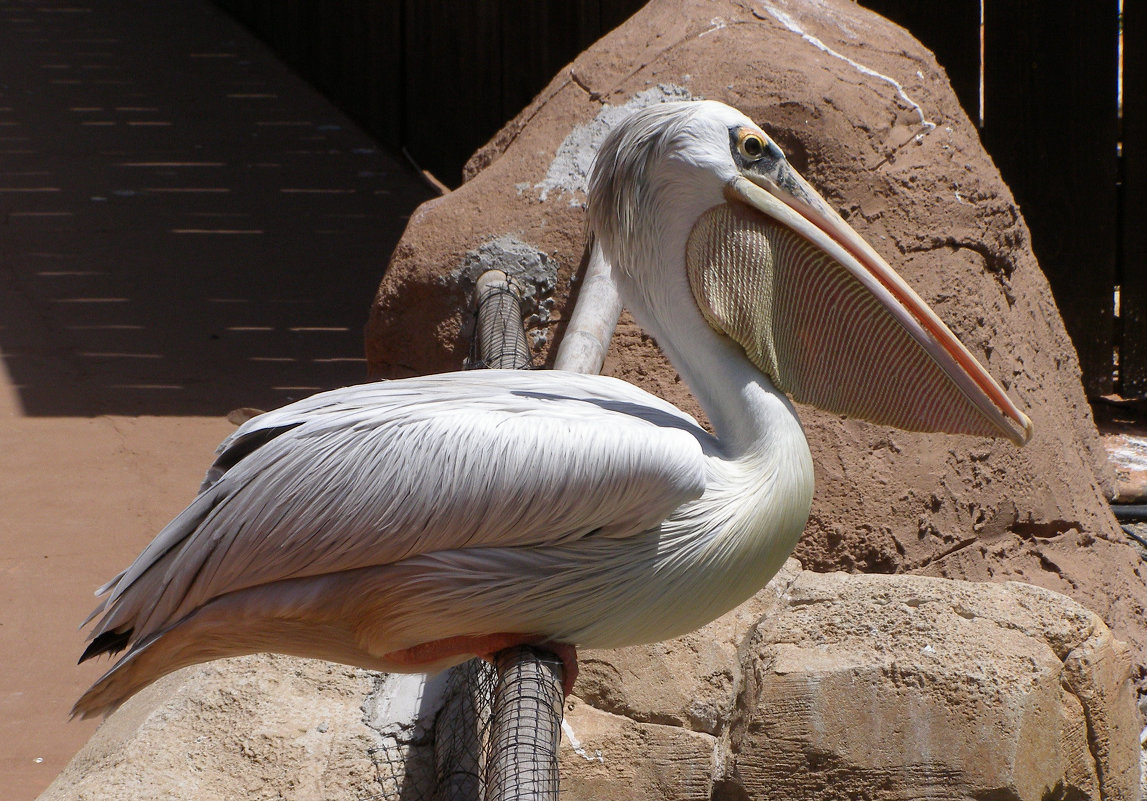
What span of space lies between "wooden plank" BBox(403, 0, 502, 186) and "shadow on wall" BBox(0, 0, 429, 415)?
1.10 ft

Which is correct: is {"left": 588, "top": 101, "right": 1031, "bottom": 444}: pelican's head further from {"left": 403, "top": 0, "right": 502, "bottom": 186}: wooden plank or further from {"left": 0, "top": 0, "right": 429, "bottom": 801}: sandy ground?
{"left": 403, "top": 0, "right": 502, "bottom": 186}: wooden plank

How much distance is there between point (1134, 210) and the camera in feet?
20.0

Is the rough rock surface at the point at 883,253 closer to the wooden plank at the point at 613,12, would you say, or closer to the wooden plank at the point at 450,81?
the wooden plank at the point at 613,12

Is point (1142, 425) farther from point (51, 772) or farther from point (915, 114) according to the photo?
point (51, 772)

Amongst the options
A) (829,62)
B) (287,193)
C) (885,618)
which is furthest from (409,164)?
(885,618)

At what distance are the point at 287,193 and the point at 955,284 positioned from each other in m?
5.86

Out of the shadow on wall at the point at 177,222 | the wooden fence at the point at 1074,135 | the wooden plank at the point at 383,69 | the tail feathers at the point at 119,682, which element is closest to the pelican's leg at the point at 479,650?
the tail feathers at the point at 119,682

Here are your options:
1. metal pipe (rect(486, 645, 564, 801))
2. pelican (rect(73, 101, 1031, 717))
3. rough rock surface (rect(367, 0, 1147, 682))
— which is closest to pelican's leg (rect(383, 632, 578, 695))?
pelican (rect(73, 101, 1031, 717))

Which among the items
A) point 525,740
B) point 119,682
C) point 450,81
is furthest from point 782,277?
point 450,81

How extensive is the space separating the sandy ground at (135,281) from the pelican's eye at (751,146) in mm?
2539

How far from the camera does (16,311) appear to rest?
21.6 ft

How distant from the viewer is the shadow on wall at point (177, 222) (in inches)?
242

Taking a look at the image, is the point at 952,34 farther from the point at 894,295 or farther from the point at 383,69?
the point at 383,69

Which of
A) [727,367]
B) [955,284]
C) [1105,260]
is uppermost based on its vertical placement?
[727,367]
